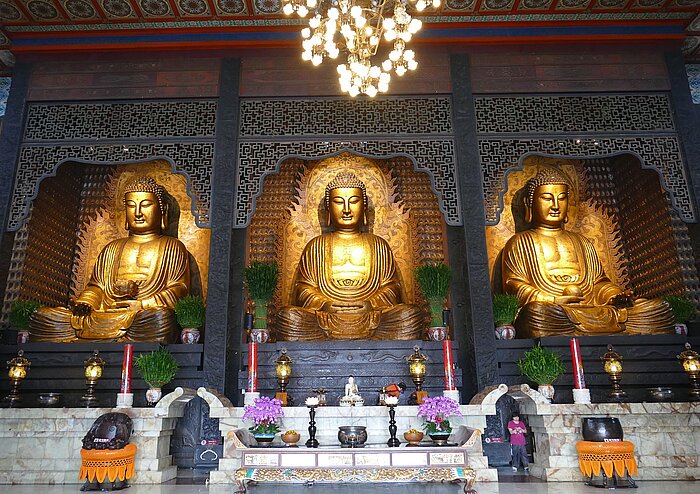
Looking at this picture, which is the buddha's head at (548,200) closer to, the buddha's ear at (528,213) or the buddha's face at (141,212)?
the buddha's ear at (528,213)

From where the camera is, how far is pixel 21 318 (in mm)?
6176

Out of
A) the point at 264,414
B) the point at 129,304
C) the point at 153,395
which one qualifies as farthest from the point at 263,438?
the point at 129,304

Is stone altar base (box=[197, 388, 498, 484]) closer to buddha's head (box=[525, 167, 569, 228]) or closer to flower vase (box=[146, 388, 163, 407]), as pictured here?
flower vase (box=[146, 388, 163, 407])

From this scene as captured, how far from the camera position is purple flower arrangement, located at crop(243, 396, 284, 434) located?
4477 millimetres

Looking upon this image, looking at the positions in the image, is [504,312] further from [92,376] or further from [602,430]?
[92,376]

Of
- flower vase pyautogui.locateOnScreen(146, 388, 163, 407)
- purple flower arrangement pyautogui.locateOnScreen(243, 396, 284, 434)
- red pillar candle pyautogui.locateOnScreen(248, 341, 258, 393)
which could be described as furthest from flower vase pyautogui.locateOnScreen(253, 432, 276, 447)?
flower vase pyautogui.locateOnScreen(146, 388, 163, 407)

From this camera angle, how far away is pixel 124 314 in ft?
21.8

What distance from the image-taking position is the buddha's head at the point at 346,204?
25.9ft

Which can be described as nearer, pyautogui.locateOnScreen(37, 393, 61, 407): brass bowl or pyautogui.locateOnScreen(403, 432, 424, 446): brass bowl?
pyautogui.locateOnScreen(403, 432, 424, 446): brass bowl

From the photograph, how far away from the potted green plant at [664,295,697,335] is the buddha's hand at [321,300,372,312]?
342cm

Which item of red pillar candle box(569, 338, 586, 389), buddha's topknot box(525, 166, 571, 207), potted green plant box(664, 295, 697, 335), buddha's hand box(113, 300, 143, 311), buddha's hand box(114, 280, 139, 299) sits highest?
buddha's topknot box(525, 166, 571, 207)

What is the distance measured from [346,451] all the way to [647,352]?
145 inches

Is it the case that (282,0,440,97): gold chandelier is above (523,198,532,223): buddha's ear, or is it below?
below

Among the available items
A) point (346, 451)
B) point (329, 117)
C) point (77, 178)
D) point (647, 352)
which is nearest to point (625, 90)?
point (647, 352)
